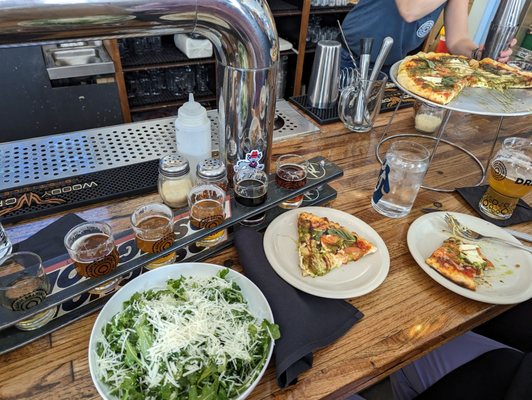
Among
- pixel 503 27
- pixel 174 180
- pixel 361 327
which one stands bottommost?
pixel 361 327

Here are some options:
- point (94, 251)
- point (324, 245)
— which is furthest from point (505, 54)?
point (94, 251)

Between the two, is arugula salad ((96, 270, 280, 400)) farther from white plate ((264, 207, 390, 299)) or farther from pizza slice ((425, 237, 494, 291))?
pizza slice ((425, 237, 494, 291))

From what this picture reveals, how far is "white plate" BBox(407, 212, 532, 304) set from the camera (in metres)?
0.74

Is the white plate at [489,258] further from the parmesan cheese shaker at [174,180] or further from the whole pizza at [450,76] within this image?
the parmesan cheese shaker at [174,180]

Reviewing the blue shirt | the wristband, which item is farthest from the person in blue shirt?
the wristband

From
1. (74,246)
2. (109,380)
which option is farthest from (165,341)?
(74,246)

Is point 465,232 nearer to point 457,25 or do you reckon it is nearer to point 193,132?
point 193,132

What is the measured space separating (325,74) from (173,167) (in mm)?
772

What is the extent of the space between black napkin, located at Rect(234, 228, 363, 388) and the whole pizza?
25.0 inches

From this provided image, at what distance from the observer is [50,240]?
0.77 m

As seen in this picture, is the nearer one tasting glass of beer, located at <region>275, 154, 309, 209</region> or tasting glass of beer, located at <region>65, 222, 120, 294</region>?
tasting glass of beer, located at <region>65, 222, 120, 294</region>

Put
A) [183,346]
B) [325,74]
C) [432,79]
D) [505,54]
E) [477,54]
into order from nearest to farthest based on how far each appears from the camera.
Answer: [183,346]
[432,79]
[325,74]
[505,54]
[477,54]

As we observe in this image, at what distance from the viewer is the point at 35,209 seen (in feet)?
2.80

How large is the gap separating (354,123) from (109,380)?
1060 millimetres
